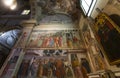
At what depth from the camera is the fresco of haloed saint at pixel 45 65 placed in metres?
6.29

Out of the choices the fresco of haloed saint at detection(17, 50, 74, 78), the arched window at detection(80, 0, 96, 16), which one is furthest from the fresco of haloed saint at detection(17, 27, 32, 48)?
the arched window at detection(80, 0, 96, 16)

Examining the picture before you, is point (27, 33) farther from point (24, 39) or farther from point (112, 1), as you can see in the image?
point (112, 1)

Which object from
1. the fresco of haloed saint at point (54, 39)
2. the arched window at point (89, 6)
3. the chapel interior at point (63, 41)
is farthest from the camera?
the fresco of haloed saint at point (54, 39)

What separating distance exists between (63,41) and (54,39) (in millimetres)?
692

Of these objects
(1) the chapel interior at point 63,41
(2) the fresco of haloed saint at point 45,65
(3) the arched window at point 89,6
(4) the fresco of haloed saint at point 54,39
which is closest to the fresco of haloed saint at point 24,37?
(1) the chapel interior at point 63,41

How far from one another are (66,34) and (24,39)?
10.2ft

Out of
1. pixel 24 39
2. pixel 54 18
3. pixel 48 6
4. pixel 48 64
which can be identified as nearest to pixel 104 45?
pixel 48 64

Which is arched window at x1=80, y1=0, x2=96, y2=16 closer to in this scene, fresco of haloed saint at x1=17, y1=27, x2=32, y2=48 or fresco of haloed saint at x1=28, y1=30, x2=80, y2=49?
fresco of haloed saint at x1=28, y1=30, x2=80, y2=49

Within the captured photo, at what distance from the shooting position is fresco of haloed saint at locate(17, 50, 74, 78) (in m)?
6.29

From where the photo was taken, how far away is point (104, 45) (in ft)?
15.8

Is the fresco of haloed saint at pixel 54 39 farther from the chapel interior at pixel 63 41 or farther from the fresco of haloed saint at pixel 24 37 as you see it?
the fresco of haloed saint at pixel 24 37

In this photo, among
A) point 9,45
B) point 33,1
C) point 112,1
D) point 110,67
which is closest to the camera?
point 110,67

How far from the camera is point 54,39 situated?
8.74m

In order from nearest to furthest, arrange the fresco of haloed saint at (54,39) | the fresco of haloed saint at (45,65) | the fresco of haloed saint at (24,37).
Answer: the fresco of haloed saint at (45,65), the fresco of haloed saint at (24,37), the fresco of haloed saint at (54,39)
